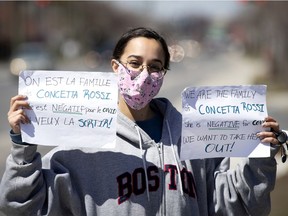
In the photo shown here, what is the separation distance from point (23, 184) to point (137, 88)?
640mm

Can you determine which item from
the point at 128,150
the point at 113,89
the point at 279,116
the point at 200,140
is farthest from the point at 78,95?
the point at 279,116

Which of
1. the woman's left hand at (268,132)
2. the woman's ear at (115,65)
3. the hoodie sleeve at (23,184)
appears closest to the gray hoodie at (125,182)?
the hoodie sleeve at (23,184)

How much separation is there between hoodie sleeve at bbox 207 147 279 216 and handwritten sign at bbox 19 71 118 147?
559 mm

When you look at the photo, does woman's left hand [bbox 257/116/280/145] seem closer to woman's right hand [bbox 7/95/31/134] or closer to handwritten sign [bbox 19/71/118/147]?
handwritten sign [bbox 19/71/118/147]

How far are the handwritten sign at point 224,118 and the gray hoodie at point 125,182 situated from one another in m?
0.09

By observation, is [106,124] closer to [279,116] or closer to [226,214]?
[226,214]

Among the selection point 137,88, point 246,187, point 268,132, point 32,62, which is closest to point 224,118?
point 268,132

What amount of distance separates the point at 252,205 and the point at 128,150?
0.61 meters

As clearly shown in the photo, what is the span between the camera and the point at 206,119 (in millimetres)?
3086

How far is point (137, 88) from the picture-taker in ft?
9.52

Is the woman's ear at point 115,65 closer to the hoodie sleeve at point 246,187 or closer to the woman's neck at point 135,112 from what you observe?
the woman's neck at point 135,112

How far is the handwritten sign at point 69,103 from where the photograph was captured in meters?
2.94

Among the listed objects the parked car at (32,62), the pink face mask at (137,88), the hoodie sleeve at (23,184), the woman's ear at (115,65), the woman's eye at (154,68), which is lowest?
the hoodie sleeve at (23,184)

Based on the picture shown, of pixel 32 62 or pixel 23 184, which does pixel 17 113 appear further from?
pixel 32 62
